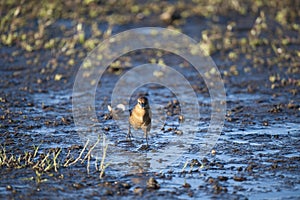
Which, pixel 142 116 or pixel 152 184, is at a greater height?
pixel 142 116

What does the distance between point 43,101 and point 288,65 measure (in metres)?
4.56

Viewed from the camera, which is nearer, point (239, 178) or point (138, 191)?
point (138, 191)

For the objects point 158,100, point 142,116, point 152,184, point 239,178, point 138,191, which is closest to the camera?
point 138,191

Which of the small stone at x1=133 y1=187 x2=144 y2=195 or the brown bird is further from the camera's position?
the brown bird

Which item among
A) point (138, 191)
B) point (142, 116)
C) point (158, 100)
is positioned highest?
point (158, 100)

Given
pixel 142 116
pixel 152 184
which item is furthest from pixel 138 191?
pixel 142 116

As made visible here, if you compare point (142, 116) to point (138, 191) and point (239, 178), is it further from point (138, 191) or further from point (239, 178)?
point (138, 191)

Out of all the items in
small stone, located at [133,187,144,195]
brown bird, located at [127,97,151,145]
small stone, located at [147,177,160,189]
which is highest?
brown bird, located at [127,97,151,145]

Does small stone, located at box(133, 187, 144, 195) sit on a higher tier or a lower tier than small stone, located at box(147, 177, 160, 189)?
lower

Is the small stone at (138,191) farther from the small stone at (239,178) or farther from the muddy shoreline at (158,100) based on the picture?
the small stone at (239,178)

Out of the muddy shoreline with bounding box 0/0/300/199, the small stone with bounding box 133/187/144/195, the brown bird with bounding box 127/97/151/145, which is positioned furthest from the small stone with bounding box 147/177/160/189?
the brown bird with bounding box 127/97/151/145

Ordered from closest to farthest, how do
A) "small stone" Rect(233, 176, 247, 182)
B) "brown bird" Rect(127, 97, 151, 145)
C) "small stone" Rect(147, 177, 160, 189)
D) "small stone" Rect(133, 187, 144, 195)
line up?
"small stone" Rect(133, 187, 144, 195) → "small stone" Rect(147, 177, 160, 189) → "small stone" Rect(233, 176, 247, 182) → "brown bird" Rect(127, 97, 151, 145)

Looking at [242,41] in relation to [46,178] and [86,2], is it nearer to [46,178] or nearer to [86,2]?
[86,2]

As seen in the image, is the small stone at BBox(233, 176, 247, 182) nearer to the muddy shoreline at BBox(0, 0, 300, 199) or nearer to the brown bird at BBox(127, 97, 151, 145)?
the muddy shoreline at BBox(0, 0, 300, 199)
